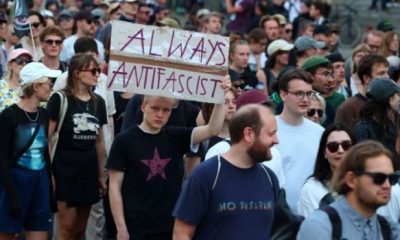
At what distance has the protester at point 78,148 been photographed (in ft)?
32.9

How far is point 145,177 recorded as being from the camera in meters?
8.39

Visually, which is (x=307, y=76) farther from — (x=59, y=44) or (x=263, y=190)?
(x=59, y=44)

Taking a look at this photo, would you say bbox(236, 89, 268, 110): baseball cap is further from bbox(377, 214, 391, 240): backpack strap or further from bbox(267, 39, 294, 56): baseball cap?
bbox(267, 39, 294, 56): baseball cap

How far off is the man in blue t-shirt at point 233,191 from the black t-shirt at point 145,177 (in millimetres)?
1410

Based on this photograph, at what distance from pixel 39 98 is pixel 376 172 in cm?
412

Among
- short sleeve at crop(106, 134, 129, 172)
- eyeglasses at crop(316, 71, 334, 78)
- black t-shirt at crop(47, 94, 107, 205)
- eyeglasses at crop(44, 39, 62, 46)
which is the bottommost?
black t-shirt at crop(47, 94, 107, 205)

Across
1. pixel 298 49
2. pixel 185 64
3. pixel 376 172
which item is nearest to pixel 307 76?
pixel 185 64

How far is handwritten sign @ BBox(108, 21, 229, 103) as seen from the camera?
837 cm

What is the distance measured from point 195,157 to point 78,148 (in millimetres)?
1457

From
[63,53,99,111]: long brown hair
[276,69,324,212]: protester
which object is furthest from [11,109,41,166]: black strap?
[276,69,324,212]: protester

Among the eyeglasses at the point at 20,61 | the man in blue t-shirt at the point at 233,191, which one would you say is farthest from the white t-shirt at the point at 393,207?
the eyeglasses at the point at 20,61

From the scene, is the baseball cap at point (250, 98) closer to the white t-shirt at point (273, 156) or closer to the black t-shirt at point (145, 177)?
the white t-shirt at point (273, 156)

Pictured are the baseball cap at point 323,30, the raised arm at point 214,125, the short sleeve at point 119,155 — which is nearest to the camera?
A: the raised arm at point 214,125

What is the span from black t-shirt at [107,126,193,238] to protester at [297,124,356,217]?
0.98 meters
